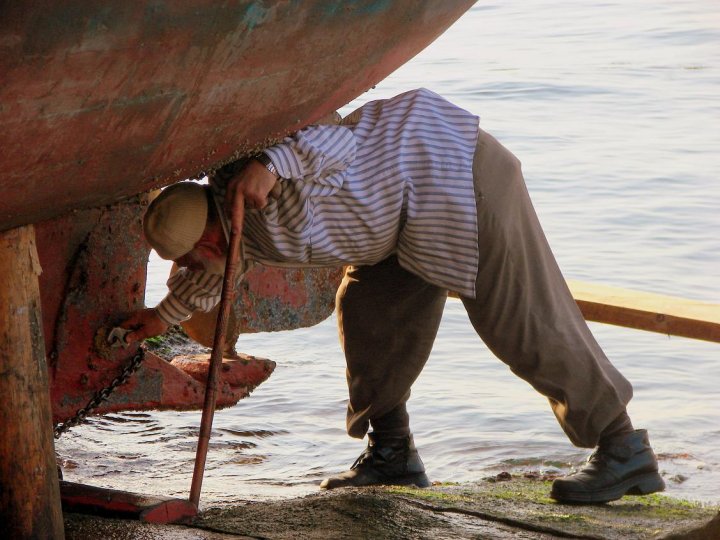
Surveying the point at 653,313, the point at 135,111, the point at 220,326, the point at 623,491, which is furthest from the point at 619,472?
the point at 135,111

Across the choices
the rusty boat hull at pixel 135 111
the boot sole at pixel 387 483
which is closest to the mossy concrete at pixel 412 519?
the boot sole at pixel 387 483

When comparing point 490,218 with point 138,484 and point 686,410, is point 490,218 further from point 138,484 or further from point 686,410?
point 686,410

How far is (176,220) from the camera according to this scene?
10.0 feet

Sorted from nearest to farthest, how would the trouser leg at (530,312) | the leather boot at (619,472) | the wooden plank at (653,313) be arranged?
the trouser leg at (530,312) < the leather boot at (619,472) < the wooden plank at (653,313)

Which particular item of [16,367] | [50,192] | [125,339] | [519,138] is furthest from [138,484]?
[519,138]

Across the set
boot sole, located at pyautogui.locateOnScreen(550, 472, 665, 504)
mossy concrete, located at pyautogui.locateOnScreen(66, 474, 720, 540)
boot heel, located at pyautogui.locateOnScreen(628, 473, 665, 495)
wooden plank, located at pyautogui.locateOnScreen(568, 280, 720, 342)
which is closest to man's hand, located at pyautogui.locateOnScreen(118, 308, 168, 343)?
mossy concrete, located at pyautogui.locateOnScreen(66, 474, 720, 540)

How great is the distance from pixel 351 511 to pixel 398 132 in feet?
3.35

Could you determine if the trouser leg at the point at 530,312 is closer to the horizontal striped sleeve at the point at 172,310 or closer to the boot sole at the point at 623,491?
the boot sole at the point at 623,491

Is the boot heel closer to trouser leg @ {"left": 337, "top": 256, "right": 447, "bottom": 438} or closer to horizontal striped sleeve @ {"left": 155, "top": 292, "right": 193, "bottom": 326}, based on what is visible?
trouser leg @ {"left": 337, "top": 256, "right": 447, "bottom": 438}

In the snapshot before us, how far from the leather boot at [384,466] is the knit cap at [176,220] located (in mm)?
1227

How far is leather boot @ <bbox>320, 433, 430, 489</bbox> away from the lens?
4.10m

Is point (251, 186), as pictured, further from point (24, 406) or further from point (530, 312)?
point (530, 312)

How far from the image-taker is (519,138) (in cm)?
1012

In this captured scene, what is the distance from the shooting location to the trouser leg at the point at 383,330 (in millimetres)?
3746
